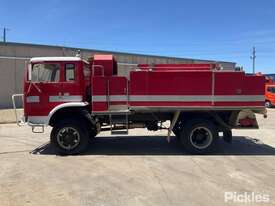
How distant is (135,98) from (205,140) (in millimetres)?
2327

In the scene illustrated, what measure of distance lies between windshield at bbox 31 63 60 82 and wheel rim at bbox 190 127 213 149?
417 centimetres

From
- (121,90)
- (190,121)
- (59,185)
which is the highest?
(121,90)

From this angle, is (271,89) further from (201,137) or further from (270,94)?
(201,137)

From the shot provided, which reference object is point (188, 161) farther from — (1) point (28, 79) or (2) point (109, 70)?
(1) point (28, 79)

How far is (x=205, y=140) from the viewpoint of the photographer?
380 inches

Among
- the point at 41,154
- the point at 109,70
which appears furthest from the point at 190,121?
the point at 41,154

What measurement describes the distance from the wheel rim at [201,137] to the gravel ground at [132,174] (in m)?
0.45

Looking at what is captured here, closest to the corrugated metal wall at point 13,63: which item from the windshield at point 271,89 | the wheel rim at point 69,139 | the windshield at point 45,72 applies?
the windshield at point 271,89

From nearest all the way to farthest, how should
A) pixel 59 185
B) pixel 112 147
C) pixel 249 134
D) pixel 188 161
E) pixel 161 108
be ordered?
pixel 59 185, pixel 188 161, pixel 161 108, pixel 112 147, pixel 249 134

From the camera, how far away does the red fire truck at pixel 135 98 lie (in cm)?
937

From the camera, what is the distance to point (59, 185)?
671 cm

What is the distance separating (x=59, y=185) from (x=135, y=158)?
9.21 feet

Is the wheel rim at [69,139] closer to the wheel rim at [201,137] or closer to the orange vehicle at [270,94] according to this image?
the wheel rim at [201,137]

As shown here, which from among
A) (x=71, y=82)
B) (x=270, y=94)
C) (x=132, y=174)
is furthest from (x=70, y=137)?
(x=270, y=94)
